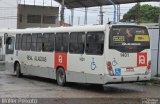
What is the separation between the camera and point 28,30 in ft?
72.6

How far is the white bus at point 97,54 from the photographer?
631 inches

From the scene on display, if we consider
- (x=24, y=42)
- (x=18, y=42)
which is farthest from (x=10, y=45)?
(x=24, y=42)

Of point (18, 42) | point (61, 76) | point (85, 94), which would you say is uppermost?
point (18, 42)

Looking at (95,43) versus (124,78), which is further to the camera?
(95,43)

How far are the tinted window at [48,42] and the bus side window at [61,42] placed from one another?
431 mm

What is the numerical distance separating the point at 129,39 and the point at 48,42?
16.4ft

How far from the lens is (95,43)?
16.6m

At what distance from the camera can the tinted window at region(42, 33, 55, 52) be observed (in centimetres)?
1984

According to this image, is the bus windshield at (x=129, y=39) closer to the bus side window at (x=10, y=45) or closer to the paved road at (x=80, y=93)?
the paved road at (x=80, y=93)

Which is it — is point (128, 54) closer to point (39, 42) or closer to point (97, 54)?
point (97, 54)

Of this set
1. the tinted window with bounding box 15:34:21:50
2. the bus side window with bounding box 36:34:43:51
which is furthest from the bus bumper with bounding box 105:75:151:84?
the tinted window with bounding box 15:34:21:50

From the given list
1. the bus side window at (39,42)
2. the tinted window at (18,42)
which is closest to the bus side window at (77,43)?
the bus side window at (39,42)

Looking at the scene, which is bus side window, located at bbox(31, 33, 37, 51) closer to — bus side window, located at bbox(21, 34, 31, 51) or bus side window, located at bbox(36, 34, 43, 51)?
bus side window, located at bbox(36, 34, 43, 51)

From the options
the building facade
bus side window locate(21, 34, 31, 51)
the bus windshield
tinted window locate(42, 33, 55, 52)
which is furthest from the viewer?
the building facade
